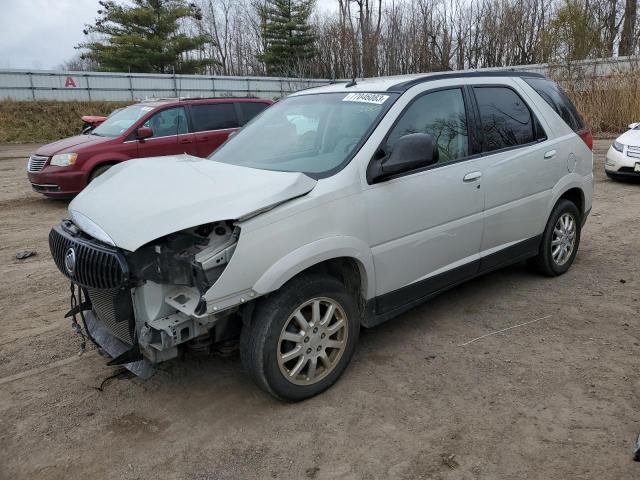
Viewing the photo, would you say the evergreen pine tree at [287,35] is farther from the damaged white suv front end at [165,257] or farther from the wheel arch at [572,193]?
the damaged white suv front end at [165,257]

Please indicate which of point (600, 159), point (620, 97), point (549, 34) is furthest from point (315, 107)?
point (549, 34)

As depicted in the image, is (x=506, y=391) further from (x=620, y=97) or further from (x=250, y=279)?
(x=620, y=97)

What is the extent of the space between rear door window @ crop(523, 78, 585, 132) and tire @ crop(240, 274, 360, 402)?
296 centimetres

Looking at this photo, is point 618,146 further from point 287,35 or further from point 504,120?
point 287,35

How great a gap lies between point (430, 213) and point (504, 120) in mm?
1327

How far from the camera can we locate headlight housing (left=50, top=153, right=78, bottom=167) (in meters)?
9.09

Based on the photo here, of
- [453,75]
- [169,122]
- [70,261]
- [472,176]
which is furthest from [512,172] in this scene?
[169,122]

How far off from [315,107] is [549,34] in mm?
19164

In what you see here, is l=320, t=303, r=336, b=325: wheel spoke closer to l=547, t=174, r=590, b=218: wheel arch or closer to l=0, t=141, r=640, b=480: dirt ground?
l=0, t=141, r=640, b=480: dirt ground

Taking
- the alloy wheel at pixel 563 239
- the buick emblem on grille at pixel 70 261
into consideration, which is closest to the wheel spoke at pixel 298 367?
the buick emblem on grille at pixel 70 261

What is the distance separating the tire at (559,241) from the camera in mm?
4914

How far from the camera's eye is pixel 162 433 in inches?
119

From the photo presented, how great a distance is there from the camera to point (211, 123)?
10.4 metres

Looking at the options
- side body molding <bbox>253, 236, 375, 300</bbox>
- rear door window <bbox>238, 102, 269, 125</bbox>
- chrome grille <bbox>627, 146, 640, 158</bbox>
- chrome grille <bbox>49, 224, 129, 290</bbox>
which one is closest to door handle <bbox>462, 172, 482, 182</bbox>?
side body molding <bbox>253, 236, 375, 300</bbox>
